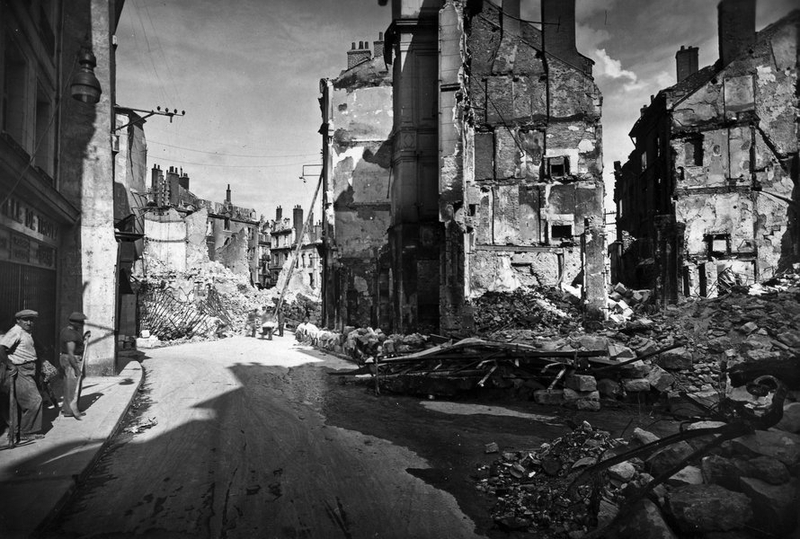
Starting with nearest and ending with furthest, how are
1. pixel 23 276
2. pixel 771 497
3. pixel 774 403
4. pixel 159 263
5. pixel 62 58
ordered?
pixel 771 497
pixel 774 403
pixel 23 276
pixel 62 58
pixel 159 263

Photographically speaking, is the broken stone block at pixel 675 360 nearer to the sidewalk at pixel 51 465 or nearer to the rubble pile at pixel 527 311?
the rubble pile at pixel 527 311

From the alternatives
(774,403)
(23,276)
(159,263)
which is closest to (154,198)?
(159,263)

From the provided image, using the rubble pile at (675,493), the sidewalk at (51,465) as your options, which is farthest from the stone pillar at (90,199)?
the rubble pile at (675,493)

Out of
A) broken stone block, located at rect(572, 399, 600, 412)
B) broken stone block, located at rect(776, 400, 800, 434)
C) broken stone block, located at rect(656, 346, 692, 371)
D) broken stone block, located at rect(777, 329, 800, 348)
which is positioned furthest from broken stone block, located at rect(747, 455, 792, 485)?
broken stone block, located at rect(777, 329, 800, 348)

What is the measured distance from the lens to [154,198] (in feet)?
138

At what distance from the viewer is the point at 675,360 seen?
29.6 ft

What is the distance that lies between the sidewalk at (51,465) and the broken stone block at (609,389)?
797 centimetres

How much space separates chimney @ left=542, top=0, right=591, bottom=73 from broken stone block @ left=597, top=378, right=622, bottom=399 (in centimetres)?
2501

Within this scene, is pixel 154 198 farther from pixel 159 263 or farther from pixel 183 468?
pixel 183 468

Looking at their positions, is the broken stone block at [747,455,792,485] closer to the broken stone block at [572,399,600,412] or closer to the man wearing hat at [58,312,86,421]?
the broken stone block at [572,399,600,412]

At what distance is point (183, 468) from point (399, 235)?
477 inches

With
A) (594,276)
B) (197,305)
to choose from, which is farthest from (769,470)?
(197,305)

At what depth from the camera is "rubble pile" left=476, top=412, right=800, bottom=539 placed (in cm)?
287

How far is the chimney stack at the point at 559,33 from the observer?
27844mm
